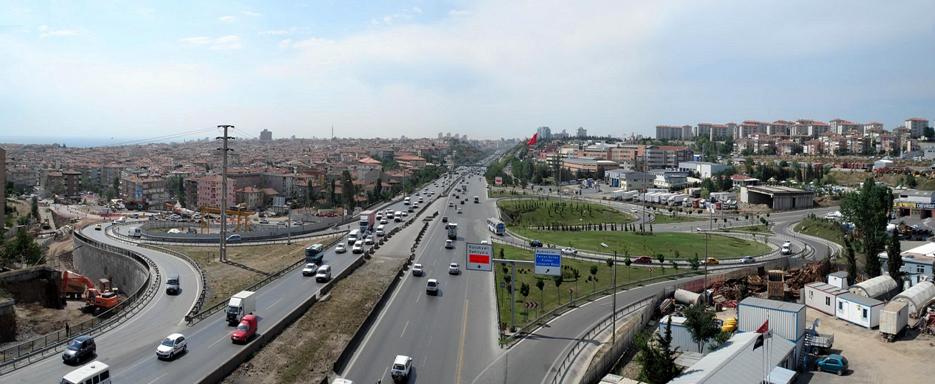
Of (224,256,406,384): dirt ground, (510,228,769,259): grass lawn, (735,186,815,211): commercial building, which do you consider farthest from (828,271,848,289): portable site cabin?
(735,186,815,211): commercial building

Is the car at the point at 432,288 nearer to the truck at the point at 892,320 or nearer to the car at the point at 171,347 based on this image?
the car at the point at 171,347

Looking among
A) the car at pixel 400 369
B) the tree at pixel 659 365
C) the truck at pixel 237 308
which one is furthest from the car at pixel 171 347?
the tree at pixel 659 365

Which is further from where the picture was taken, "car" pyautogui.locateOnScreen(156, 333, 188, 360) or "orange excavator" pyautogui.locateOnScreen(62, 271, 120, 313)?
"orange excavator" pyautogui.locateOnScreen(62, 271, 120, 313)

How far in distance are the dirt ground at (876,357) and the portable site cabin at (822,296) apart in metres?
1.12

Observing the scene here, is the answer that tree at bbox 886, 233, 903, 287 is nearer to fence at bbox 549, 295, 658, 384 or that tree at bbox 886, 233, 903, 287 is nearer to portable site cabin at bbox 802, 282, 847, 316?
portable site cabin at bbox 802, 282, 847, 316

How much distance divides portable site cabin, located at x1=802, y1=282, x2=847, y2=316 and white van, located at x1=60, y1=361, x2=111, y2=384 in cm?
2870

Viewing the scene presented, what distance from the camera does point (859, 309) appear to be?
2770 cm

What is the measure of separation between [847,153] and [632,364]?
127204 millimetres

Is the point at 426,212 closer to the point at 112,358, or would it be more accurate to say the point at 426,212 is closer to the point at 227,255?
the point at 227,255

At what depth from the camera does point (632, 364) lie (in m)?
22.8

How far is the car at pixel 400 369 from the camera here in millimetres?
19484

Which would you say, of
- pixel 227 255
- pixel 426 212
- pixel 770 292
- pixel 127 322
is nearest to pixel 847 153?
pixel 426 212

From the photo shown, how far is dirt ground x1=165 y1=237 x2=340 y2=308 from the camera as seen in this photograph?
33438mm

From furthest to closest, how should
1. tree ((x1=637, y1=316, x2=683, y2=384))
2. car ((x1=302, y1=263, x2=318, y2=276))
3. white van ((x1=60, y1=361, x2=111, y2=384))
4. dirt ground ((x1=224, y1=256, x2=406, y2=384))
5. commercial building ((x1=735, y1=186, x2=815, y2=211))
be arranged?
commercial building ((x1=735, y1=186, x2=815, y2=211))
car ((x1=302, y1=263, x2=318, y2=276))
dirt ground ((x1=224, y1=256, x2=406, y2=384))
tree ((x1=637, y1=316, x2=683, y2=384))
white van ((x1=60, y1=361, x2=111, y2=384))
